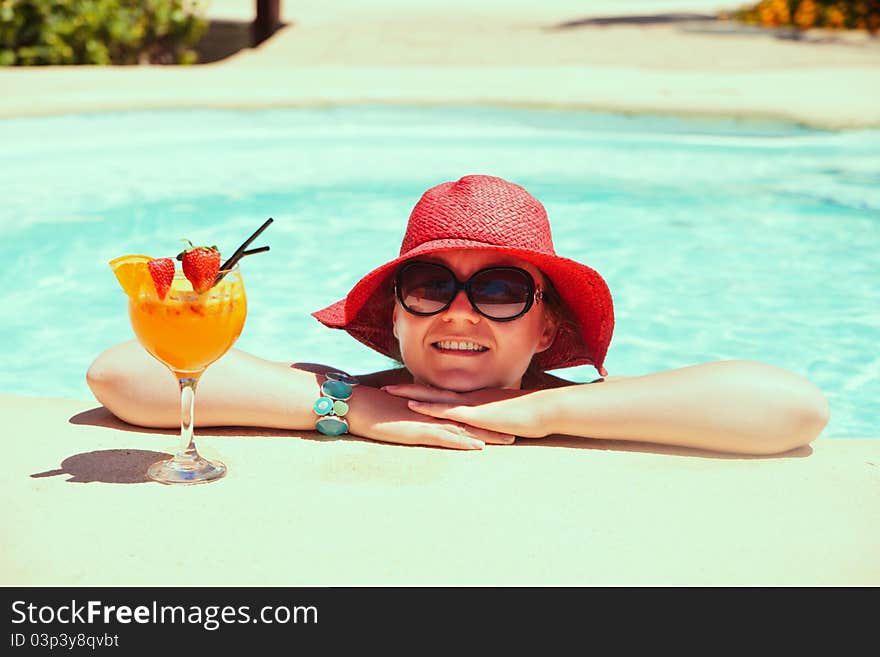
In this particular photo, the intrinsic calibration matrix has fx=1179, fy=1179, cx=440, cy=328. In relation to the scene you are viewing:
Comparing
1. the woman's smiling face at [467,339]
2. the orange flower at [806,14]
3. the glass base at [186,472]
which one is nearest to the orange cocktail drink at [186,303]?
the glass base at [186,472]

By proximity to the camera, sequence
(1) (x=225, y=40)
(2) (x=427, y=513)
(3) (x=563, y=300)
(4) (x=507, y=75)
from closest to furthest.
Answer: (2) (x=427, y=513) → (3) (x=563, y=300) → (4) (x=507, y=75) → (1) (x=225, y=40)

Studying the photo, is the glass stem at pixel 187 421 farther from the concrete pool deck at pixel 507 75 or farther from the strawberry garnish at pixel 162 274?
the concrete pool deck at pixel 507 75

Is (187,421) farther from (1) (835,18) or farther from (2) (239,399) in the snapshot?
(1) (835,18)

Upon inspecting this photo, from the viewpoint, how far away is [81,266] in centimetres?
632

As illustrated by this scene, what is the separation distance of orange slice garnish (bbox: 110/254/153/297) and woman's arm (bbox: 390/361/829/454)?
0.85 m

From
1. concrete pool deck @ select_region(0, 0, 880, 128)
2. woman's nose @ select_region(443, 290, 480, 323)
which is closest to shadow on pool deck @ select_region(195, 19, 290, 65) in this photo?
concrete pool deck @ select_region(0, 0, 880, 128)

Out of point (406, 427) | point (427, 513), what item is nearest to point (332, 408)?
point (406, 427)

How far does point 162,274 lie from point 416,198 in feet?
17.8

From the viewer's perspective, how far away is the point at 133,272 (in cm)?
248

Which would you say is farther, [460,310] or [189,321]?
[460,310]

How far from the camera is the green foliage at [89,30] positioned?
1050cm

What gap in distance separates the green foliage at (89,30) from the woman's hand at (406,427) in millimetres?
8389
